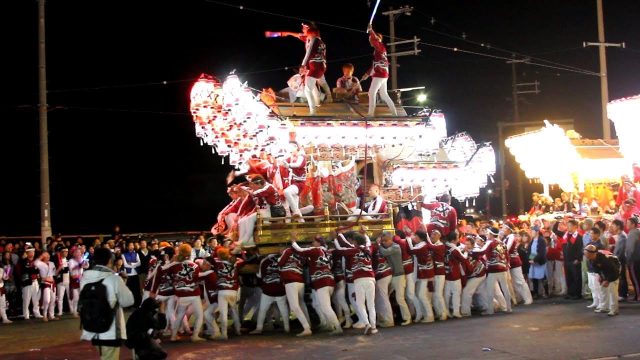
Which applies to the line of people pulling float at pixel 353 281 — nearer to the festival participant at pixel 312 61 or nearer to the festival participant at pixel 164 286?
the festival participant at pixel 164 286

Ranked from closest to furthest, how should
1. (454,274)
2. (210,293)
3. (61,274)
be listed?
(210,293) < (454,274) < (61,274)

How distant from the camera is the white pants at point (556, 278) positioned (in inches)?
647

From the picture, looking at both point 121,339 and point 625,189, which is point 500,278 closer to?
point 625,189

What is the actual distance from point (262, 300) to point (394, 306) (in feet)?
9.16

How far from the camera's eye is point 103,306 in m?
7.45

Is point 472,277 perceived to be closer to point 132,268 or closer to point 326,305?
point 326,305

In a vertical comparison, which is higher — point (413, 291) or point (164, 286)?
point (164, 286)

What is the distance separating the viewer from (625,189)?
18.8 metres

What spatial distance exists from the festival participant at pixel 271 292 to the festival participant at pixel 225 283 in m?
0.55

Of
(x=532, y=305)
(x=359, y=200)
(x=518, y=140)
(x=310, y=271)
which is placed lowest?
(x=532, y=305)

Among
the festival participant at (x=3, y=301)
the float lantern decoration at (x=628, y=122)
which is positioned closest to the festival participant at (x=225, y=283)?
the festival participant at (x=3, y=301)

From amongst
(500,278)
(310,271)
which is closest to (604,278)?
(500,278)

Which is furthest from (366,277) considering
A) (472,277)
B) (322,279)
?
(472,277)

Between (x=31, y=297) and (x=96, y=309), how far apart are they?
10067 mm
